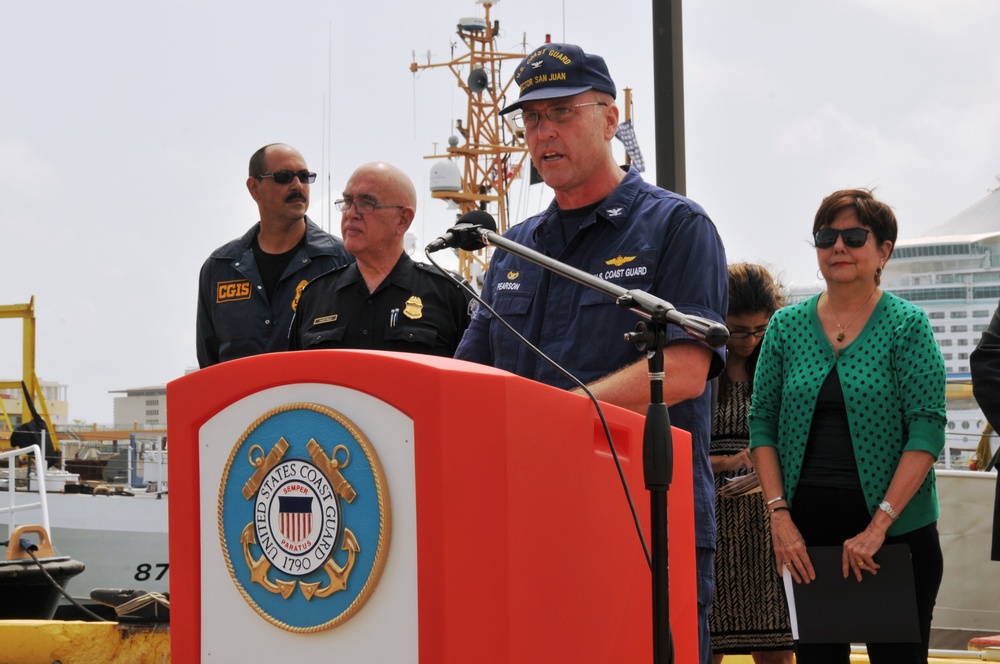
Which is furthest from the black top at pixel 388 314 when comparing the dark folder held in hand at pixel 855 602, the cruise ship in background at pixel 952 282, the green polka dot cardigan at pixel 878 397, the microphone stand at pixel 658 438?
the cruise ship in background at pixel 952 282

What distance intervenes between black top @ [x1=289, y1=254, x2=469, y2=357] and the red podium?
1.98 metres

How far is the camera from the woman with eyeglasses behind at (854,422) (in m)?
2.77

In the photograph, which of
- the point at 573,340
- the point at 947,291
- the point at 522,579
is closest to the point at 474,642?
the point at 522,579

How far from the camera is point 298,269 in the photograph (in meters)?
4.30

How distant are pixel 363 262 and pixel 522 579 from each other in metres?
2.43

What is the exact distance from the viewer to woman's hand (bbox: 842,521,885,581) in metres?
2.73

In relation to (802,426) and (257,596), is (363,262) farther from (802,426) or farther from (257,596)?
(257,596)

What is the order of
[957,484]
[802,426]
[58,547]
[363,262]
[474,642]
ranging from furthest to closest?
[58,547], [957,484], [363,262], [802,426], [474,642]

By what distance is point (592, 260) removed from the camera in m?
2.45

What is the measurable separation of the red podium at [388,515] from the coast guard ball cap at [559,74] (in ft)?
3.25

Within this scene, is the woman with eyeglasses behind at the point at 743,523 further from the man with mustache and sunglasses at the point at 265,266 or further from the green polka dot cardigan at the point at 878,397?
the man with mustache and sunglasses at the point at 265,266


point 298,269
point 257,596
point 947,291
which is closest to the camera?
point 257,596

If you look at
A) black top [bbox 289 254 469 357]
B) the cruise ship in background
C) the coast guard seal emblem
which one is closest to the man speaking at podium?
the coast guard seal emblem

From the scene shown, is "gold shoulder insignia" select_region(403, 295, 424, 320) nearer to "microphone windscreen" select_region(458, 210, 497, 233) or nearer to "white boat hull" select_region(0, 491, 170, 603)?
"microphone windscreen" select_region(458, 210, 497, 233)
